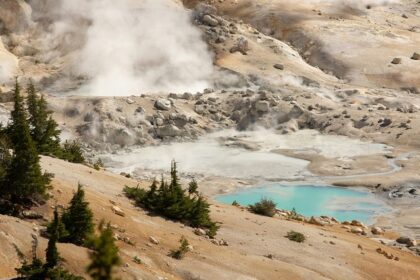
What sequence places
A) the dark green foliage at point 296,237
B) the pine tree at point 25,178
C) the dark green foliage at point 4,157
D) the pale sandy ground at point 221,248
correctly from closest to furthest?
the pale sandy ground at point 221,248
the pine tree at point 25,178
the dark green foliage at point 4,157
the dark green foliage at point 296,237

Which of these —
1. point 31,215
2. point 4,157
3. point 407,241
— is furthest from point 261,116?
point 31,215

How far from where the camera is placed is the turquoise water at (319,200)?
1783 inches

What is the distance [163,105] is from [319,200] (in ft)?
77.1

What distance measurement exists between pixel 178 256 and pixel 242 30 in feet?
223

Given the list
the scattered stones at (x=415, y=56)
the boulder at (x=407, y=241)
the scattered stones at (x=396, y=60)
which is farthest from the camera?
the scattered stones at (x=415, y=56)

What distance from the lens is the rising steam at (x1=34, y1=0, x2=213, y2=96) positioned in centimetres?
7481

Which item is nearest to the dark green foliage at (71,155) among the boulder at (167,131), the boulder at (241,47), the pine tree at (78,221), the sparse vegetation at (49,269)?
the pine tree at (78,221)

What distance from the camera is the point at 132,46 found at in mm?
79062

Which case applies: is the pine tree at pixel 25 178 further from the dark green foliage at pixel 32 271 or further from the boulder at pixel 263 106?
the boulder at pixel 263 106

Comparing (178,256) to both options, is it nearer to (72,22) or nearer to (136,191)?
(136,191)

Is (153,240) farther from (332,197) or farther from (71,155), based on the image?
(332,197)

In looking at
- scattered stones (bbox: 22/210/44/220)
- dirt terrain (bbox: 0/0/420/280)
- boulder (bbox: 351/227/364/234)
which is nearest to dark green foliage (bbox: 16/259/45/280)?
dirt terrain (bbox: 0/0/420/280)

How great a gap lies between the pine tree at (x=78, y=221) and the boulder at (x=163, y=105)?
4676 cm

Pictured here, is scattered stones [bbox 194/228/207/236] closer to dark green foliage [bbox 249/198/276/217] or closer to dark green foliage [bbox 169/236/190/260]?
dark green foliage [bbox 169/236/190/260]
